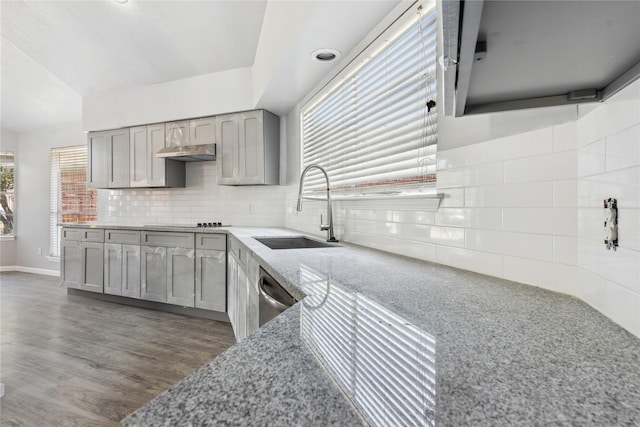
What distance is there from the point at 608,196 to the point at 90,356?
3172 mm

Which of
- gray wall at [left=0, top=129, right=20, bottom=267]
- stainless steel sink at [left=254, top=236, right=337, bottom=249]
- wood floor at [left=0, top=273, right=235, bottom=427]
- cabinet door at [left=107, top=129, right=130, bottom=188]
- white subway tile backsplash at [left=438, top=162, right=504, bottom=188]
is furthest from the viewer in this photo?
gray wall at [left=0, top=129, right=20, bottom=267]

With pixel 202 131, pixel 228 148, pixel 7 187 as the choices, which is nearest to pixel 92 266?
pixel 202 131

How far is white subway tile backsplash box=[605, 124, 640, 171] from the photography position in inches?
26.6

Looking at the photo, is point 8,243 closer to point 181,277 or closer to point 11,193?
point 11,193

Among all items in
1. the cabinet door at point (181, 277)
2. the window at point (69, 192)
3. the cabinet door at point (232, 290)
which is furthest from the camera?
the window at point (69, 192)

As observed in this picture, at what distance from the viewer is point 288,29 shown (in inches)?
82.2

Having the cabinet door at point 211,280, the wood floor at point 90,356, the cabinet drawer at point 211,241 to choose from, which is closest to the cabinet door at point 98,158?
the wood floor at point 90,356

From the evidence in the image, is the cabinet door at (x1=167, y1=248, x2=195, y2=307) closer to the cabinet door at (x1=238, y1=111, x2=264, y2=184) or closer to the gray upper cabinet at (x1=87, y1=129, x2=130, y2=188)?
the cabinet door at (x1=238, y1=111, x2=264, y2=184)

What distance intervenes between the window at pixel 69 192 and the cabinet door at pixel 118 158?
48.5 inches

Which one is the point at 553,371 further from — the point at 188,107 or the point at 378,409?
the point at 188,107

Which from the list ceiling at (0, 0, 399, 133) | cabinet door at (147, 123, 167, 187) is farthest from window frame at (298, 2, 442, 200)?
cabinet door at (147, 123, 167, 187)

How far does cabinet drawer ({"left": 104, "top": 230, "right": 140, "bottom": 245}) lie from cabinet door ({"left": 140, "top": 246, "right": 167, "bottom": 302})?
152 mm

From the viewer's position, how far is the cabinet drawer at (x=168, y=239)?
344cm

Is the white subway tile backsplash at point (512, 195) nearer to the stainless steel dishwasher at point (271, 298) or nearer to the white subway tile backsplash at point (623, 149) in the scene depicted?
the white subway tile backsplash at point (623, 149)
